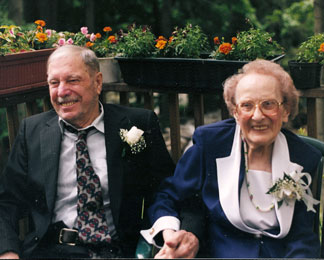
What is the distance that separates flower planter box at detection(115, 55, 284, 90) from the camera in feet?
9.00

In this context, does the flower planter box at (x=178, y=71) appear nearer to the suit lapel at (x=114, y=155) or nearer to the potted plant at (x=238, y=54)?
the potted plant at (x=238, y=54)

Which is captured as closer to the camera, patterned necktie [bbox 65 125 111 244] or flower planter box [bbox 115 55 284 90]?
patterned necktie [bbox 65 125 111 244]

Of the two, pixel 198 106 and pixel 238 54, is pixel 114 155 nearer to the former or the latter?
pixel 198 106

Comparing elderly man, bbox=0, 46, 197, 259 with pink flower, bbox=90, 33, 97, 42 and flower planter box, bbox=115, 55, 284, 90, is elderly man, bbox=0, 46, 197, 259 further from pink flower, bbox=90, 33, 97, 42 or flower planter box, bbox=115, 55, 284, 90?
pink flower, bbox=90, 33, 97, 42

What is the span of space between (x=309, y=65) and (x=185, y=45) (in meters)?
0.77

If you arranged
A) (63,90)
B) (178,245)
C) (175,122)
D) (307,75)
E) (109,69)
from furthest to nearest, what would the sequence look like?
(109,69) < (175,122) < (307,75) < (63,90) < (178,245)

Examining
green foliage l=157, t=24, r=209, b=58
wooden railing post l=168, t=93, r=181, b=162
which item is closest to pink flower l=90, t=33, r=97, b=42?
green foliage l=157, t=24, r=209, b=58

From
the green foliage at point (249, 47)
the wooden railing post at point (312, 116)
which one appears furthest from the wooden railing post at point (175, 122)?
the wooden railing post at point (312, 116)

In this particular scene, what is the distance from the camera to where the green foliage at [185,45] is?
2914 mm

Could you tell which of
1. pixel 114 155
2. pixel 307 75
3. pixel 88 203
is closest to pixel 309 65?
pixel 307 75

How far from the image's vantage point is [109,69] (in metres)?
3.30

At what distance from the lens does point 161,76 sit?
9.85ft

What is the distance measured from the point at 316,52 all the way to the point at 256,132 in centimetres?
90

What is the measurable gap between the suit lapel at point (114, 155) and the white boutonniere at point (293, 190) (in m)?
0.78
